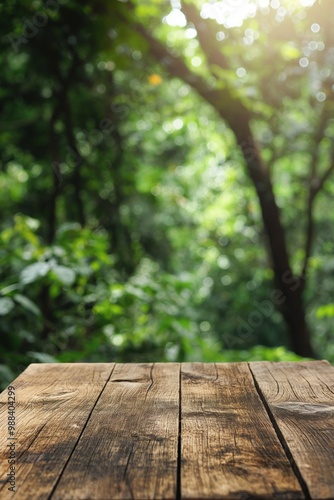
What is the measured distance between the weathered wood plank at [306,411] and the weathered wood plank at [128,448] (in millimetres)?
219

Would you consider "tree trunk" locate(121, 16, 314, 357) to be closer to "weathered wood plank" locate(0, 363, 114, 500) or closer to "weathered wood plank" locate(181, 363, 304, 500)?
"weathered wood plank" locate(0, 363, 114, 500)

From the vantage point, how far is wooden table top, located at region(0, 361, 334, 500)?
1021 millimetres

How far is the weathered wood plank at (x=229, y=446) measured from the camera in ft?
3.29

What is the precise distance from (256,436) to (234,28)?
4.34m

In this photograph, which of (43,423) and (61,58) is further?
(61,58)

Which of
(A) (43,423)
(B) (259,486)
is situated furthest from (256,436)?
(A) (43,423)

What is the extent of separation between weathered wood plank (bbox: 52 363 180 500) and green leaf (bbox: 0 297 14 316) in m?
1.09

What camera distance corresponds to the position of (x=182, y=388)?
1.73 meters

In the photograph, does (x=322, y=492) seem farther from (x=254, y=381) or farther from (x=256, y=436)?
(x=254, y=381)

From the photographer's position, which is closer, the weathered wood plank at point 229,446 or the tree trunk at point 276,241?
the weathered wood plank at point 229,446

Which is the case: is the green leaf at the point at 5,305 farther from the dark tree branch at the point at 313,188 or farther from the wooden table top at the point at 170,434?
the dark tree branch at the point at 313,188

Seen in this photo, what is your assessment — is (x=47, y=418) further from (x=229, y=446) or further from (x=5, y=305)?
(x=5, y=305)

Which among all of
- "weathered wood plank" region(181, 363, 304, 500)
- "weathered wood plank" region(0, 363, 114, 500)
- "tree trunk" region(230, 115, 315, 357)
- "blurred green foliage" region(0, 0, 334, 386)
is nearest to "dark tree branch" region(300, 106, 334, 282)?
"tree trunk" region(230, 115, 315, 357)

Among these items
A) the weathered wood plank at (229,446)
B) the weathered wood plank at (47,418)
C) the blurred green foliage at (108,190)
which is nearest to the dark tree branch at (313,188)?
the blurred green foliage at (108,190)
